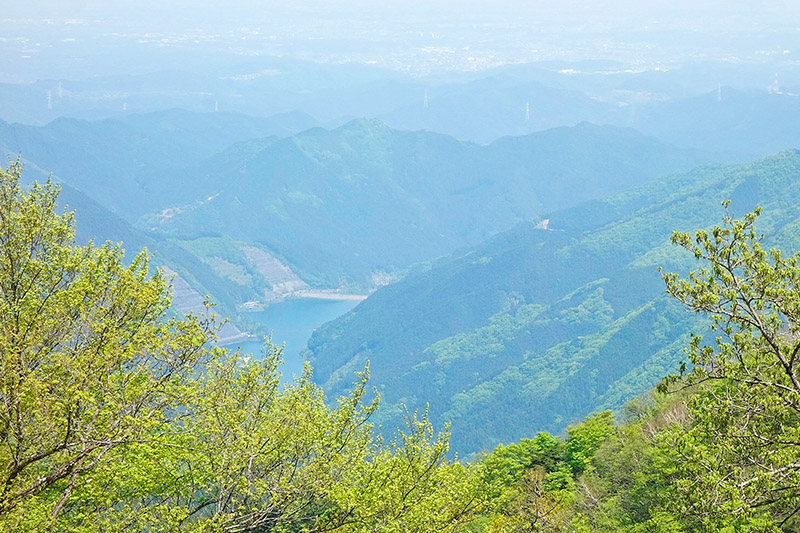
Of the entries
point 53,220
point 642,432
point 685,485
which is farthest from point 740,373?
point 642,432

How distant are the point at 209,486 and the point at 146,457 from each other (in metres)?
3.56

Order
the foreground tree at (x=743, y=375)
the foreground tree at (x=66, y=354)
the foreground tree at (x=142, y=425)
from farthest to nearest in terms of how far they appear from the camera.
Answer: the foreground tree at (x=142, y=425) < the foreground tree at (x=66, y=354) < the foreground tree at (x=743, y=375)

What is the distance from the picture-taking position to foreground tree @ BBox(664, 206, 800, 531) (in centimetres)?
1388

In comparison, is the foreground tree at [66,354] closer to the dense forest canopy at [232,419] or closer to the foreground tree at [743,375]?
the dense forest canopy at [232,419]

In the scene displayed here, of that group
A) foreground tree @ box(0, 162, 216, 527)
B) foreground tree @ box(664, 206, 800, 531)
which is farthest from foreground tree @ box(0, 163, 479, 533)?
foreground tree @ box(664, 206, 800, 531)

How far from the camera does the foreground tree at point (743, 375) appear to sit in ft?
45.5

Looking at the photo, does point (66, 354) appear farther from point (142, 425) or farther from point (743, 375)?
point (743, 375)

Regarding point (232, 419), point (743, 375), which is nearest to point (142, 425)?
point (232, 419)

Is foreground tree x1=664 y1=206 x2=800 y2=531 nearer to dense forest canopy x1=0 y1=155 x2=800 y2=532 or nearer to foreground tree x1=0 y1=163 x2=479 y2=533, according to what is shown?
dense forest canopy x1=0 y1=155 x2=800 y2=532

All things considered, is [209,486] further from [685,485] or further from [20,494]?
[685,485]

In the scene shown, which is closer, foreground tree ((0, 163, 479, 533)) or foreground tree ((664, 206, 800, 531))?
foreground tree ((664, 206, 800, 531))

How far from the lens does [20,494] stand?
49.8 ft

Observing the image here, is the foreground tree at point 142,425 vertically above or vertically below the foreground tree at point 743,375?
above

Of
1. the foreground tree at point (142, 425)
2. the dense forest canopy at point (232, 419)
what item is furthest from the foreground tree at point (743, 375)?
the foreground tree at point (142, 425)
